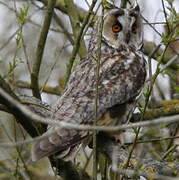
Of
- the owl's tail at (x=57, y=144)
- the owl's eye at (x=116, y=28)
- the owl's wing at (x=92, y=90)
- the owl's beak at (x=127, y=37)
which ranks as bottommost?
the owl's tail at (x=57, y=144)

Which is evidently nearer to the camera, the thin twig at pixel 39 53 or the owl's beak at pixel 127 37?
the thin twig at pixel 39 53

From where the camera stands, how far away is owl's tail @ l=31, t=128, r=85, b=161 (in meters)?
3.16

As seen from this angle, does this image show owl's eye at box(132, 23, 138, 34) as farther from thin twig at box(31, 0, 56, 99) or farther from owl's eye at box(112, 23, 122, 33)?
thin twig at box(31, 0, 56, 99)

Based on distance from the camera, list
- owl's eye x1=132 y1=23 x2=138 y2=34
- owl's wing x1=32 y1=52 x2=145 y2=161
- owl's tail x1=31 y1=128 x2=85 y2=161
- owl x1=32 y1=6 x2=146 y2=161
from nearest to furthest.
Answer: owl's tail x1=31 y1=128 x2=85 y2=161 < owl x1=32 y1=6 x2=146 y2=161 < owl's wing x1=32 y1=52 x2=145 y2=161 < owl's eye x1=132 y1=23 x2=138 y2=34

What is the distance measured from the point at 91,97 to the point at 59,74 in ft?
10.5

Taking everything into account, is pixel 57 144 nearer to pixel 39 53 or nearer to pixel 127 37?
pixel 39 53

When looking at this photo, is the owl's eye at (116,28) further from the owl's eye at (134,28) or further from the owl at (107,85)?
the owl's eye at (134,28)

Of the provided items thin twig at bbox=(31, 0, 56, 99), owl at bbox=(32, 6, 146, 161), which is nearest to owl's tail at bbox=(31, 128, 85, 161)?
owl at bbox=(32, 6, 146, 161)

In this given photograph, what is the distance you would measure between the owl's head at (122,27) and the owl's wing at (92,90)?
0.26 metres

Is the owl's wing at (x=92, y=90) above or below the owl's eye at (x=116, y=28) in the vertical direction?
below

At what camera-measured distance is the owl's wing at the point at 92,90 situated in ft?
11.6

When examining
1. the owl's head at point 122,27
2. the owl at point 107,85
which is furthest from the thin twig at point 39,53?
the owl's head at point 122,27

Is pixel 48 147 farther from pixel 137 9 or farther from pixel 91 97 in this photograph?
pixel 137 9

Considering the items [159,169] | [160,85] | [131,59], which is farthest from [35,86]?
[160,85]
